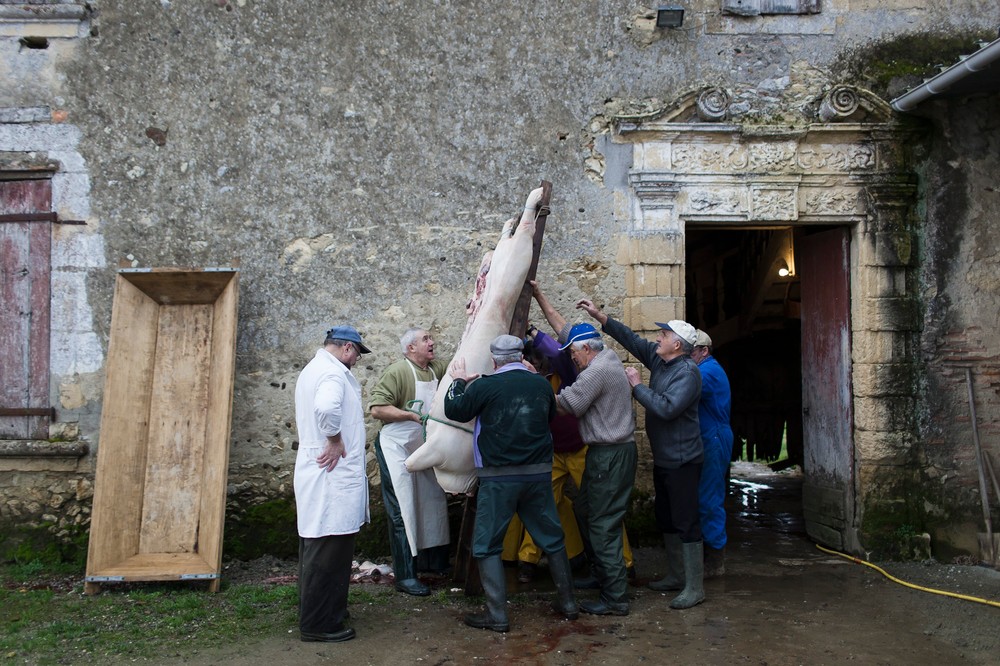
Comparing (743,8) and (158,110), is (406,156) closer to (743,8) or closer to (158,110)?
(158,110)

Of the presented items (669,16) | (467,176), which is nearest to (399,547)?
(467,176)

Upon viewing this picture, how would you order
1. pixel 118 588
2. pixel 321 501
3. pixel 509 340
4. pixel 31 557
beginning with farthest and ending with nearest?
pixel 31 557, pixel 118 588, pixel 509 340, pixel 321 501

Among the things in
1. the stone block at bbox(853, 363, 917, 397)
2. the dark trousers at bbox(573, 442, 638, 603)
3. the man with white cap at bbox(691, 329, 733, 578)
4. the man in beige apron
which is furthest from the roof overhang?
the man in beige apron

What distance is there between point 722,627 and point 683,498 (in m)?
0.78

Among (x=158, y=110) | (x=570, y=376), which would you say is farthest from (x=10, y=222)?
(x=570, y=376)

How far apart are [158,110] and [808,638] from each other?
542 cm

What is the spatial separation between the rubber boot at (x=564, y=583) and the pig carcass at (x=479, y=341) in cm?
67

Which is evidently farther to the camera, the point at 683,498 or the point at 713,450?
the point at 713,450

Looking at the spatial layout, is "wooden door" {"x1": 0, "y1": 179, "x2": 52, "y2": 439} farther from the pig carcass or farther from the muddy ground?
the pig carcass

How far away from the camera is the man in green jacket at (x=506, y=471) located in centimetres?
490

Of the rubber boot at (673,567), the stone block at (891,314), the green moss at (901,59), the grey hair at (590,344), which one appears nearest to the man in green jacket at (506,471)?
the grey hair at (590,344)

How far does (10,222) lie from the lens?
6.44 meters

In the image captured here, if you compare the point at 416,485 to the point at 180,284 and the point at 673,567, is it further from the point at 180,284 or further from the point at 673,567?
the point at 180,284

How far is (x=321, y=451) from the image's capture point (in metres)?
4.74
